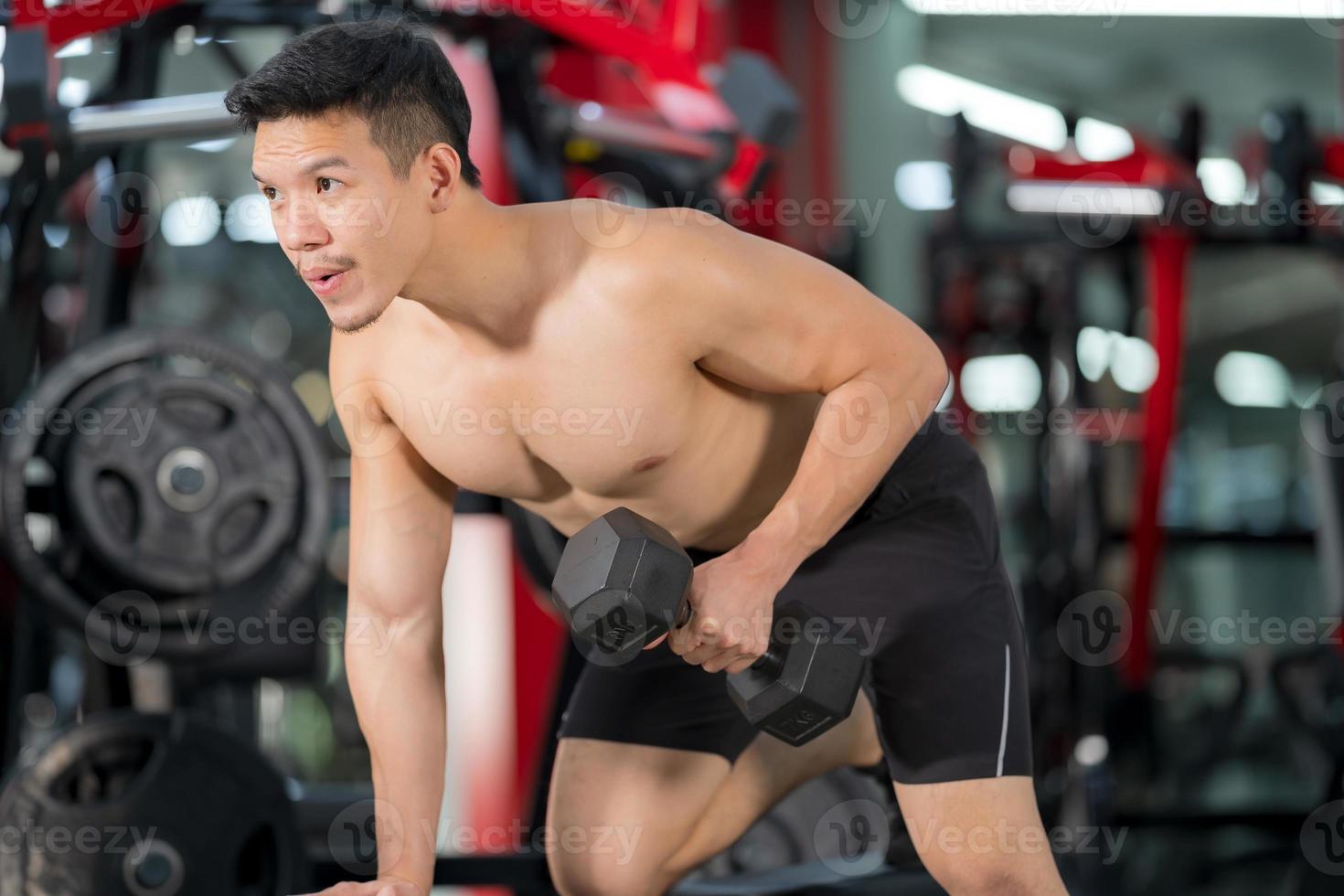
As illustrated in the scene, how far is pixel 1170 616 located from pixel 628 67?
3966mm

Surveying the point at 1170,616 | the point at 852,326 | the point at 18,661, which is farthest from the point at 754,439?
the point at 1170,616

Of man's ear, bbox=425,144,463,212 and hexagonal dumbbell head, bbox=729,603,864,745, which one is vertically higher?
man's ear, bbox=425,144,463,212

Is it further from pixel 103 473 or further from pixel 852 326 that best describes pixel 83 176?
pixel 852 326

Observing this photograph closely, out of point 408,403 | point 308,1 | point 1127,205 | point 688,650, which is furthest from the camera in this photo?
point 1127,205

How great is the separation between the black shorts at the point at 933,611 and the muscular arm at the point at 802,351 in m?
0.18

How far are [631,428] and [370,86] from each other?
0.40 metres

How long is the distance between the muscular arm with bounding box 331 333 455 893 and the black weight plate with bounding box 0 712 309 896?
61 cm

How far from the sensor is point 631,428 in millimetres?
1387

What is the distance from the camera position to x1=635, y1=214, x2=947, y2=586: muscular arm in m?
1.35

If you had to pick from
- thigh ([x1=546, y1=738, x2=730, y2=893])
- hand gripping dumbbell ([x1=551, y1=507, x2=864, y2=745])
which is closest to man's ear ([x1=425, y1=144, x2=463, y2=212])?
Answer: hand gripping dumbbell ([x1=551, y1=507, x2=864, y2=745])

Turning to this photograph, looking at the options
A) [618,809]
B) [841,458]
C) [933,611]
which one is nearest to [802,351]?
[841,458]

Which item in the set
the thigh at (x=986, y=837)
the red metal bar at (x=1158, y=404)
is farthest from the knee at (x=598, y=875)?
the red metal bar at (x=1158, y=404)

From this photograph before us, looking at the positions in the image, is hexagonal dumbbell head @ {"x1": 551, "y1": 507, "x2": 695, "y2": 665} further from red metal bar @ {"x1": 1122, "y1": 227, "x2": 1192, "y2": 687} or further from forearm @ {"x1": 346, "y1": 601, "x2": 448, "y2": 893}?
red metal bar @ {"x1": 1122, "y1": 227, "x2": 1192, "y2": 687}

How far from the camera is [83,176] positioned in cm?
228
